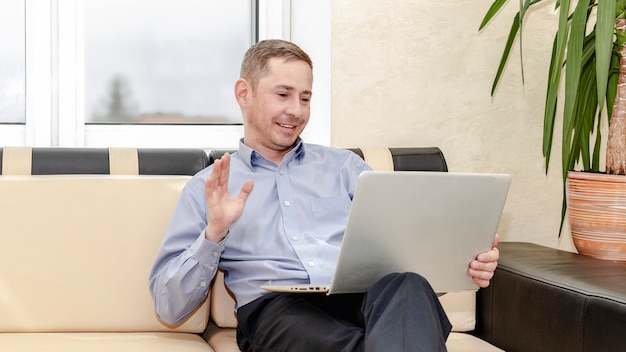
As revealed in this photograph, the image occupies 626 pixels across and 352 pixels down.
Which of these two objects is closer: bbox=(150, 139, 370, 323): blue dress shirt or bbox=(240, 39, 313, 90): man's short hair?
bbox=(150, 139, 370, 323): blue dress shirt

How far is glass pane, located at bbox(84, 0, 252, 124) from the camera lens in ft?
8.46

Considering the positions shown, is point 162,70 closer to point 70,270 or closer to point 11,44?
point 11,44

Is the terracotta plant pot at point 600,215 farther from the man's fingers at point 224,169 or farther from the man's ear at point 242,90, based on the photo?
the man's fingers at point 224,169

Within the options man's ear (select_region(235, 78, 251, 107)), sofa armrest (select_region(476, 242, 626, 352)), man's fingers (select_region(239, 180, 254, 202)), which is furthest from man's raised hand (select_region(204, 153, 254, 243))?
sofa armrest (select_region(476, 242, 626, 352))

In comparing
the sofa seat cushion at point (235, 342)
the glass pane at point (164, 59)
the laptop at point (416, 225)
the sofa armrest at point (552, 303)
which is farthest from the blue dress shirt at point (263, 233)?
the glass pane at point (164, 59)

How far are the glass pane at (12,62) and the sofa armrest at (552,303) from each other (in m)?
1.54

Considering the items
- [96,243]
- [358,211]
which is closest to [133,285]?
[96,243]

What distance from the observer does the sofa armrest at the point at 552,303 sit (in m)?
1.56

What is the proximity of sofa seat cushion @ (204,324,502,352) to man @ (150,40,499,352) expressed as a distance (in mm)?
56

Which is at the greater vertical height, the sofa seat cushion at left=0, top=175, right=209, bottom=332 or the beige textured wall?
the beige textured wall

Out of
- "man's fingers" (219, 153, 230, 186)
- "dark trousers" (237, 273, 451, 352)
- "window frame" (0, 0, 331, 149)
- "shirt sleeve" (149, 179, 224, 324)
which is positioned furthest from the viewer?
"window frame" (0, 0, 331, 149)

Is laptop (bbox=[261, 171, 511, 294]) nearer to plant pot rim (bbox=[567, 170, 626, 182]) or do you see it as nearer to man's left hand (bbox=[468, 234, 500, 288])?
man's left hand (bbox=[468, 234, 500, 288])

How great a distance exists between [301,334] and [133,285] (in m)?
0.49

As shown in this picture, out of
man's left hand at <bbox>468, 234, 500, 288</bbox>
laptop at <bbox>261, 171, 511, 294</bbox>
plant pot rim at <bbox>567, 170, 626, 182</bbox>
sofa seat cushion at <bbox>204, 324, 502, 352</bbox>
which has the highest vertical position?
plant pot rim at <bbox>567, 170, 626, 182</bbox>
